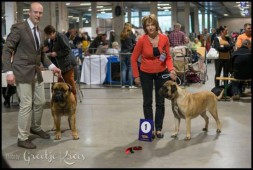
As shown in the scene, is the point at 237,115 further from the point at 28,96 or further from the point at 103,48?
the point at 103,48

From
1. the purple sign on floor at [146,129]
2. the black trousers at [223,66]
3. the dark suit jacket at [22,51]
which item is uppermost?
the dark suit jacket at [22,51]

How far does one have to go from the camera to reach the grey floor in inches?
133

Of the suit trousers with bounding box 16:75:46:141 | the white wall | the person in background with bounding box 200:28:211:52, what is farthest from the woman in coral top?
the white wall

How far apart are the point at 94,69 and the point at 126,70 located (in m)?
0.98

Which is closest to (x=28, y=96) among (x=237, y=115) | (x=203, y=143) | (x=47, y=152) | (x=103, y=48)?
(x=47, y=152)

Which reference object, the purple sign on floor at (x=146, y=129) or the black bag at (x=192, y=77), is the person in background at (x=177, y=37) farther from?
the purple sign on floor at (x=146, y=129)

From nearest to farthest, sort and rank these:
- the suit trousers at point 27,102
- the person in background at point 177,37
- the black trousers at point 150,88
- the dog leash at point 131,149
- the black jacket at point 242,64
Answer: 1. the dog leash at point 131,149
2. the suit trousers at point 27,102
3. the black trousers at point 150,88
4. the black jacket at point 242,64
5. the person in background at point 177,37

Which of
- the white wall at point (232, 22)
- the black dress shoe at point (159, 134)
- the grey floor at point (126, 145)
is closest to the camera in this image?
the grey floor at point (126, 145)

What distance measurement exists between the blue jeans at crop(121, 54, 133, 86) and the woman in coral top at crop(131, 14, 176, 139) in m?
4.61

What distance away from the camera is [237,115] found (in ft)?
17.8

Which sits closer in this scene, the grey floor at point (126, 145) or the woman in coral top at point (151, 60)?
the grey floor at point (126, 145)

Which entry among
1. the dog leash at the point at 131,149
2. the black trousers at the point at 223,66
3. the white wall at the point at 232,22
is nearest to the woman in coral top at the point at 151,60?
→ the dog leash at the point at 131,149

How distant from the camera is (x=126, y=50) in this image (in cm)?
881

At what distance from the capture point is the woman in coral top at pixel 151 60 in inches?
159
